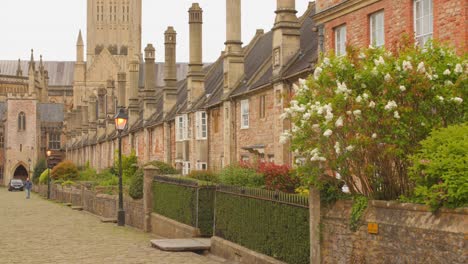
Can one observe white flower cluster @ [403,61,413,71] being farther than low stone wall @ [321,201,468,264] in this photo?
Yes

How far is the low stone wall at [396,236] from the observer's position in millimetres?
9664

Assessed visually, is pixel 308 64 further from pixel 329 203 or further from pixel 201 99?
pixel 201 99

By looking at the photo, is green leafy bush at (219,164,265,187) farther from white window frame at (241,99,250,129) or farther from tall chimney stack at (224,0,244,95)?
tall chimney stack at (224,0,244,95)

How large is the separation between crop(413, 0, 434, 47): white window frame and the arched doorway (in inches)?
4051

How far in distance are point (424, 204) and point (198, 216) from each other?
11.1 meters

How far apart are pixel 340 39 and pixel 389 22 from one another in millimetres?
3153

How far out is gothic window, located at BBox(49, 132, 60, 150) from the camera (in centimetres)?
12025

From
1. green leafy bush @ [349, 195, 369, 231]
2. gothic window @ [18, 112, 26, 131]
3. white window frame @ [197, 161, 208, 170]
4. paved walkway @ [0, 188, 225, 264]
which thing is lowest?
paved walkway @ [0, 188, 225, 264]

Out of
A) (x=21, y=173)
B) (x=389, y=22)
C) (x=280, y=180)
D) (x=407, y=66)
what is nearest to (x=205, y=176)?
(x=280, y=180)

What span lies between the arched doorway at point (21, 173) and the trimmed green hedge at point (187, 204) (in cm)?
9358

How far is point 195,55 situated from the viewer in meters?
42.3

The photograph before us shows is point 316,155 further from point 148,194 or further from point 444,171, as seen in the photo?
point 148,194

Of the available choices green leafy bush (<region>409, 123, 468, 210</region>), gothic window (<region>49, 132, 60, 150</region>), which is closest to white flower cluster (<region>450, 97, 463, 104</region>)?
green leafy bush (<region>409, 123, 468, 210</region>)

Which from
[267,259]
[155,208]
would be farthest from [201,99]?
[267,259]
